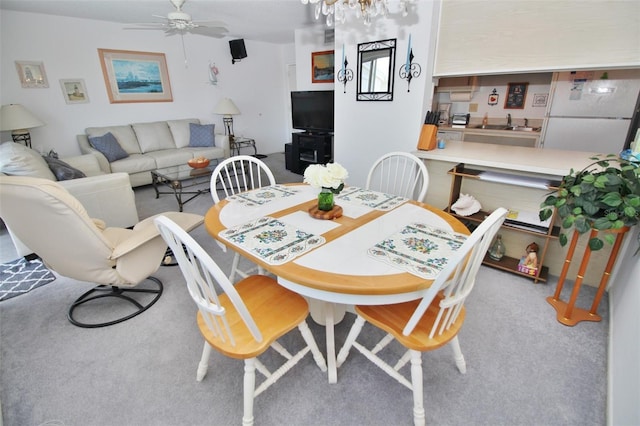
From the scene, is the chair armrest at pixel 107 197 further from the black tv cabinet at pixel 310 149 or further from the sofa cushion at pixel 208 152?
the black tv cabinet at pixel 310 149

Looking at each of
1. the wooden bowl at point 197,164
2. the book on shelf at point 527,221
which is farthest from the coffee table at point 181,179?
the book on shelf at point 527,221

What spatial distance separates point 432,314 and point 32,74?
5532 millimetres

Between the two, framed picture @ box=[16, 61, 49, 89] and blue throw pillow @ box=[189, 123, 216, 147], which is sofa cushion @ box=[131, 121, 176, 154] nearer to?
blue throw pillow @ box=[189, 123, 216, 147]

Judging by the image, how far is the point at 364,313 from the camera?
1.27 m

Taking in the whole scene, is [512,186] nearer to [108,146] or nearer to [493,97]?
[493,97]

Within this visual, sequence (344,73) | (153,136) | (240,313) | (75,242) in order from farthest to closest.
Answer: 1. (153,136)
2. (344,73)
3. (75,242)
4. (240,313)

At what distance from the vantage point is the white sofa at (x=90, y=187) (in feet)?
8.14

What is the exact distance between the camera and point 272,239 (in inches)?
52.5

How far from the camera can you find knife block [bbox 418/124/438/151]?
2404 millimetres

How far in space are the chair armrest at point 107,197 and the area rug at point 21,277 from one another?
0.59m

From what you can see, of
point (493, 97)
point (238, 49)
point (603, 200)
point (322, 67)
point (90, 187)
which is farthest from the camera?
point (238, 49)

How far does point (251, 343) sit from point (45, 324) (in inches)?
64.0

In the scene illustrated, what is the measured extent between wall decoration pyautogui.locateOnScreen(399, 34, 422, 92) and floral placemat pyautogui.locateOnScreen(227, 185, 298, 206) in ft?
4.96

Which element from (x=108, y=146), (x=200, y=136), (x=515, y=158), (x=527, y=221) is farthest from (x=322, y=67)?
(x=527, y=221)
